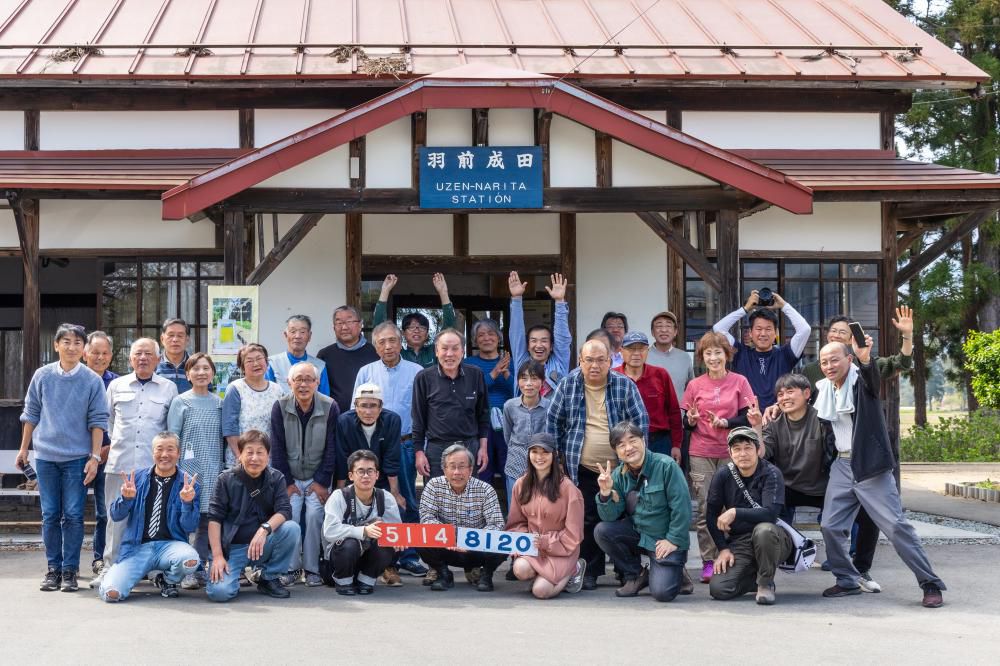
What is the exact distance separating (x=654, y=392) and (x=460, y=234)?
151 inches

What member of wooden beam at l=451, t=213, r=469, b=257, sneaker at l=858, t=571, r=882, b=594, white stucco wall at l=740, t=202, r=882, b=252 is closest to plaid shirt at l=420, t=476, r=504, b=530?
sneaker at l=858, t=571, r=882, b=594

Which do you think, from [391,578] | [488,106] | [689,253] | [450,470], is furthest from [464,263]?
[391,578]

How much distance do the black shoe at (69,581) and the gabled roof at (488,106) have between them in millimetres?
2920

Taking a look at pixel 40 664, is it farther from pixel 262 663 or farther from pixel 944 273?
pixel 944 273

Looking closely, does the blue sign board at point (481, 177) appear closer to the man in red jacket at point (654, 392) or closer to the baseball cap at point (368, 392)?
the man in red jacket at point (654, 392)

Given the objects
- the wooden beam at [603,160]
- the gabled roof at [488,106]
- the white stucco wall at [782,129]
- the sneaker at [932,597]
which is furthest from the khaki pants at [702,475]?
the white stucco wall at [782,129]

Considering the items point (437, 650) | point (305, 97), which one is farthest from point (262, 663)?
point (305, 97)

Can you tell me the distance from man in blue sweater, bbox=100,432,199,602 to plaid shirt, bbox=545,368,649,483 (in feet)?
7.83

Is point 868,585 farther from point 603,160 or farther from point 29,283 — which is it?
point 29,283

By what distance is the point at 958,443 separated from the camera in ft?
61.1

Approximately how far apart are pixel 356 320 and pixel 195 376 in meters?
1.55

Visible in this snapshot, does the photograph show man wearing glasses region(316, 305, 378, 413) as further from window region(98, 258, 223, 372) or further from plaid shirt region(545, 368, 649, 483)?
window region(98, 258, 223, 372)

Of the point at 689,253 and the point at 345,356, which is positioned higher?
the point at 689,253

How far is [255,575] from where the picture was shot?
6773mm
